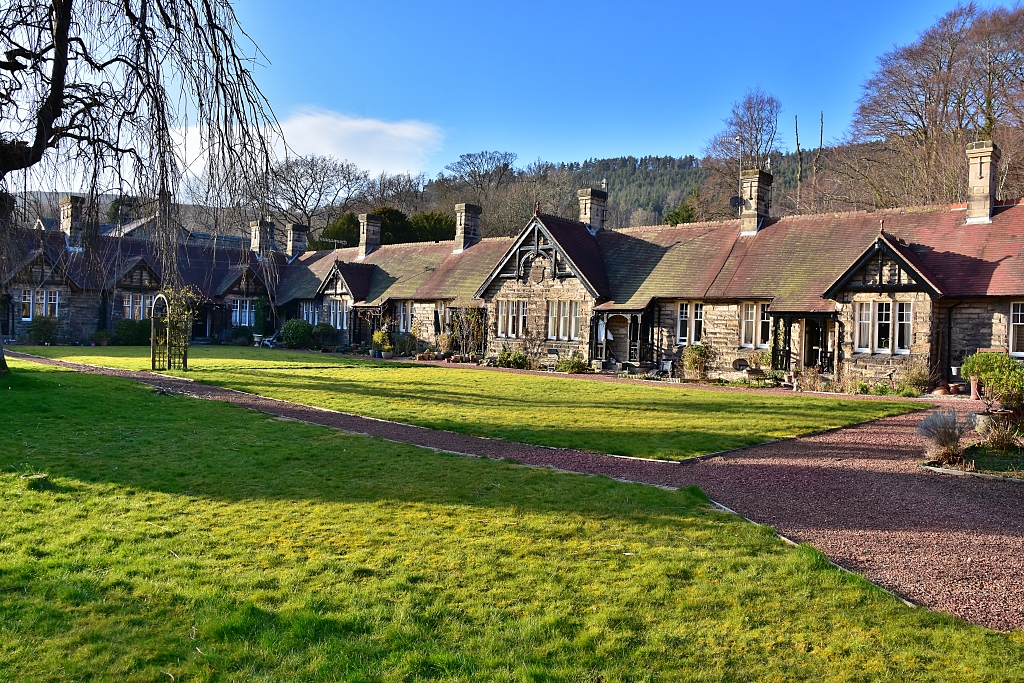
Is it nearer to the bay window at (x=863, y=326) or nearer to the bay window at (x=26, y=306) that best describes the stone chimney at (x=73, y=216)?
the bay window at (x=863, y=326)

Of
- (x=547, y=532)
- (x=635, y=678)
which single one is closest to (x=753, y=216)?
(x=547, y=532)

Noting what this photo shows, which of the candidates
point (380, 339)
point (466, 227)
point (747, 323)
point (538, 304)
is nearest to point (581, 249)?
point (538, 304)

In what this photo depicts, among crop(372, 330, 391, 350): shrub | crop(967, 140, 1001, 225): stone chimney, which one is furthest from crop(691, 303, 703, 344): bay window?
crop(372, 330, 391, 350): shrub

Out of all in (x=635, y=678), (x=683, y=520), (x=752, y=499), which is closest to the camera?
(x=635, y=678)

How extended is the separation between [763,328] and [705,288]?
264 centimetres

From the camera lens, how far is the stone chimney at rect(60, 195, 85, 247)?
8.92m

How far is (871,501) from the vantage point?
9.17 meters

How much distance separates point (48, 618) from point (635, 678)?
3964mm

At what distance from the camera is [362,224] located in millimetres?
46500

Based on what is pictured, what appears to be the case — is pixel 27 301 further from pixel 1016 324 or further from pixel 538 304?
pixel 1016 324

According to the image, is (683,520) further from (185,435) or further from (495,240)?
(495,240)

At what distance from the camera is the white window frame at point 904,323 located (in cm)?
2325

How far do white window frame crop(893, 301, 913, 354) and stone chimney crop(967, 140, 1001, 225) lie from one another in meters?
4.33

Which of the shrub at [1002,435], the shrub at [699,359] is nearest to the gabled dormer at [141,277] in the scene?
the shrub at [699,359]
